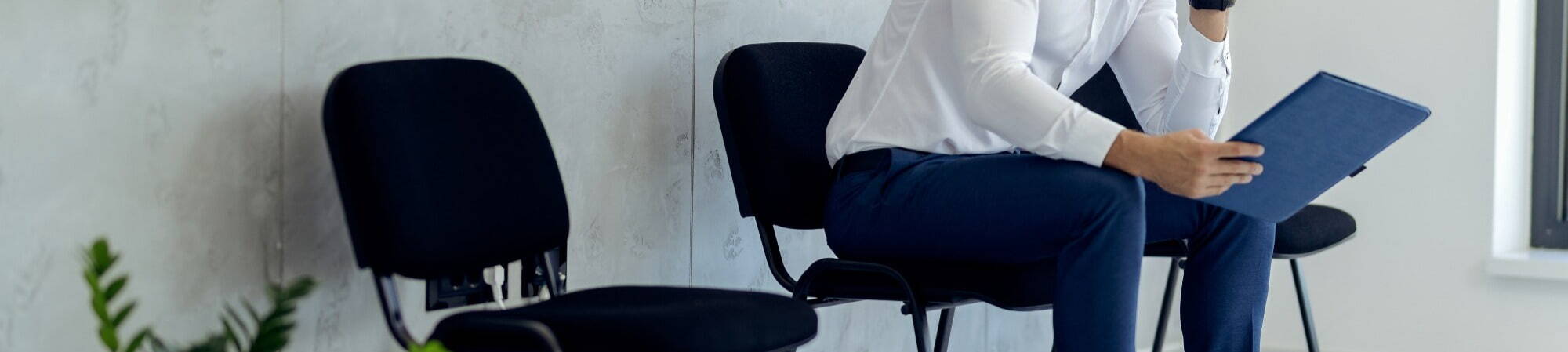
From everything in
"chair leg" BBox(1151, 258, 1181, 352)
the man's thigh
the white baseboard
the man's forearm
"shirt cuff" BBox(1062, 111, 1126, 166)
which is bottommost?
the white baseboard

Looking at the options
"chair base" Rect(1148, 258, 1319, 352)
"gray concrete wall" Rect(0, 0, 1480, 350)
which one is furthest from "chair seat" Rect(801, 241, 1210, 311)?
"chair base" Rect(1148, 258, 1319, 352)

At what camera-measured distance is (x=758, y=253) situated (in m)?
2.38

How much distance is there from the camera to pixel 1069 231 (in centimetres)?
155

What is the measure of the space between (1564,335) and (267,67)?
2791 mm

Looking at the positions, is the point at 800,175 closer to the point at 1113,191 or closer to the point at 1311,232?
the point at 1113,191

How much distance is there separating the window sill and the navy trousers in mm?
1594

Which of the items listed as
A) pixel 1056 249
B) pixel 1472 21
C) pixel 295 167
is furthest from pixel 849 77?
pixel 1472 21

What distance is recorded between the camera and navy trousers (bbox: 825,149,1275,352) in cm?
153

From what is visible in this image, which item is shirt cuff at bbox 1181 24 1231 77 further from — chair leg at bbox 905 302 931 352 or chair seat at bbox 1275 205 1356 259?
chair leg at bbox 905 302 931 352

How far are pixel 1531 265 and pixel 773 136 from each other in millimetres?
2034

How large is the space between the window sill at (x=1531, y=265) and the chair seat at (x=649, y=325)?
225 centimetres

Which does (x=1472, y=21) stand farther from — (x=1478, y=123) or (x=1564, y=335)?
(x=1564, y=335)

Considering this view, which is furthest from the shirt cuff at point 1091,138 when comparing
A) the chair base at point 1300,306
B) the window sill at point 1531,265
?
the window sill at point 1531,265

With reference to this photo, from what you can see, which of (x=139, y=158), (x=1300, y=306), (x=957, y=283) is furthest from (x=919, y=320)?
(x=1300, y=306)
